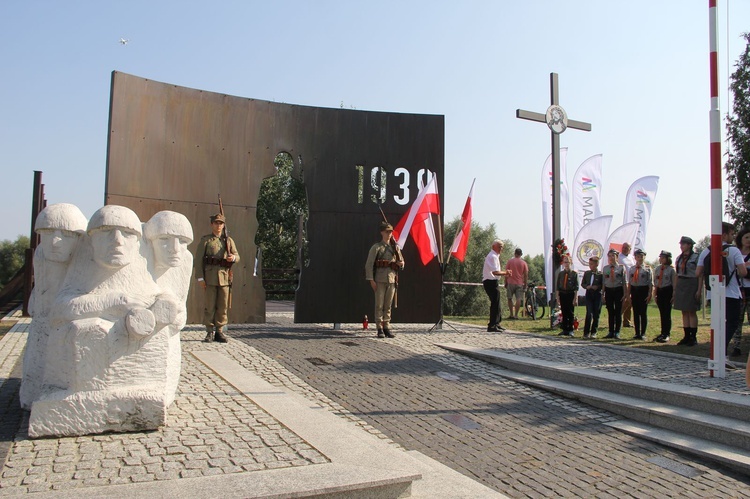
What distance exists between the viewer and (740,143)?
34.3 feet

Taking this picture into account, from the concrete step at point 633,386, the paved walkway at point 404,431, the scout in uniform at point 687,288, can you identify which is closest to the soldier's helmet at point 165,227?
the paved walkway at point 404,431

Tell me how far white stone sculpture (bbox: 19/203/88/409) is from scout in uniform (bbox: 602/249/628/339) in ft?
29.5

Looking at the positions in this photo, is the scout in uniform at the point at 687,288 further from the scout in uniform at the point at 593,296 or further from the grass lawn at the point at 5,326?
the grass lawn at the point at 5,326

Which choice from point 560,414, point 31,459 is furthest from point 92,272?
point 560,414

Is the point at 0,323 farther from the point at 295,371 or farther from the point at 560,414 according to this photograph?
the point at 560,414

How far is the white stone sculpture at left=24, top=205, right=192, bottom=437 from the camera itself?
413 centimetres

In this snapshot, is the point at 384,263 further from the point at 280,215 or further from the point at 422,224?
the point at 280,215

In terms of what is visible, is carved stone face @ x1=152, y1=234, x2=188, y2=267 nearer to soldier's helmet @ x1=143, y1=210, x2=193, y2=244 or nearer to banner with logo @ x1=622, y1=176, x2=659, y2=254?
soldier's helmet @ x1=143, y1=210, x2=193, y2=244

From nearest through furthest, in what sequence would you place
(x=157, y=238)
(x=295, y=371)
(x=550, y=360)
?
(x=157, y=238) → (x=295, y=371) → (x=550, y=360)

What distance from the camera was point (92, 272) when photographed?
176 inches

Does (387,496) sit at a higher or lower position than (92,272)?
lower

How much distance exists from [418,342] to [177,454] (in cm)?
634

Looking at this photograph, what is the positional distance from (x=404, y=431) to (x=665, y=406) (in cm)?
261

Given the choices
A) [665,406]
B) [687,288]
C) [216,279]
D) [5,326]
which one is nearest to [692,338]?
[687,288]
